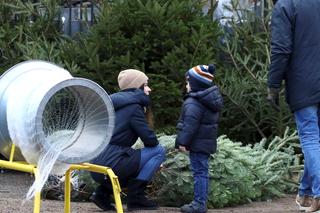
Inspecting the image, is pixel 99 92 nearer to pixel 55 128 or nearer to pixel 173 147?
pixel 55 128

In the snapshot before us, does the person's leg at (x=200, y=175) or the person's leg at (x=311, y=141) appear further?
the person's leg at (x=200, y=175)

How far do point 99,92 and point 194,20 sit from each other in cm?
410

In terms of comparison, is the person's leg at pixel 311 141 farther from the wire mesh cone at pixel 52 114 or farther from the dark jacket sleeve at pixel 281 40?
the wire mesh cone at pixel 52 114

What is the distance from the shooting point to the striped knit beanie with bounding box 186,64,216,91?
6707 mm

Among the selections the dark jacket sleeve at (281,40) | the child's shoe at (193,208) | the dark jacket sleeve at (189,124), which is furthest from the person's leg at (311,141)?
the child's shoe at (193,208)

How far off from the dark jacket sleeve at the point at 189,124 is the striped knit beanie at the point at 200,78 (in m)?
0.22

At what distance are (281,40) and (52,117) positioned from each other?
6.68ft

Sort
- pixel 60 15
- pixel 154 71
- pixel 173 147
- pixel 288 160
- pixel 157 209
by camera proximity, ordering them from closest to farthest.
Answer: pixel 157 209 < pixel 173 147 < pixel 288 160 < pixel 154 71 < pixel 60 15

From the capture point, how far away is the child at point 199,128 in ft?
21.6

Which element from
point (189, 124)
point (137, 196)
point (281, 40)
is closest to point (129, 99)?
point (189, 124)

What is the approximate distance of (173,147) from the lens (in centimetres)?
738

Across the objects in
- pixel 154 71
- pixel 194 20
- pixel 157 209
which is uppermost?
pixel 194 20

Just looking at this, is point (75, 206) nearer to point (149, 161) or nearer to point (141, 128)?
point (149, 161)

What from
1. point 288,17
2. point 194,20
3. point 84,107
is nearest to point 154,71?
point 194,20
